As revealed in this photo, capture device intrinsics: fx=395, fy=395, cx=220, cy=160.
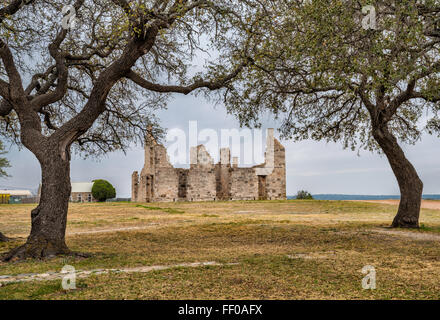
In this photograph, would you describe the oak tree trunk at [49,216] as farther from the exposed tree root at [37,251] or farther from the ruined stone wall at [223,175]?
the ruined stone wall at [223,175]

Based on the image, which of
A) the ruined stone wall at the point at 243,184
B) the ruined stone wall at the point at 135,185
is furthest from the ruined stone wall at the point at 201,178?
the ruined stone wall at the point at 135,185

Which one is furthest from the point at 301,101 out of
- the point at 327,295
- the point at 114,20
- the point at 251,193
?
the point at 251,193

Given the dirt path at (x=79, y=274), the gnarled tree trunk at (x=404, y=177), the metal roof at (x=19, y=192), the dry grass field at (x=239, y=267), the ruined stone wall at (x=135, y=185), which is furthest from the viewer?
the metal roof at (x=19, y=192)

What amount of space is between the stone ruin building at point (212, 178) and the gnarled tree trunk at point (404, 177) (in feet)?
84.7

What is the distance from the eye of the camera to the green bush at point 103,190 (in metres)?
48.2

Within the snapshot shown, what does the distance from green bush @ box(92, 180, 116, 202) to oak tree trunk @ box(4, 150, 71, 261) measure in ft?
134

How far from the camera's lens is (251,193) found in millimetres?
41531

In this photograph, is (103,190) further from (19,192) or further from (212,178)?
(19,192)

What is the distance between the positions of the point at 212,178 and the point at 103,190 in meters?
15.3

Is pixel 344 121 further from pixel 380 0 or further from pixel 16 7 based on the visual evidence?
pixel 16 7

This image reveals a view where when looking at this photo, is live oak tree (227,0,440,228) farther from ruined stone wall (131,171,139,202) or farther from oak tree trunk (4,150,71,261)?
ruined stone wall (131,171,139,202)

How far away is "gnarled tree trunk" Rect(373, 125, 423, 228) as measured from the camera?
14.2 meters

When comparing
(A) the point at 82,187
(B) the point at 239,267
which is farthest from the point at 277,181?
(B) the point at 239,267

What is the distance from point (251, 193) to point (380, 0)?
3256cm
